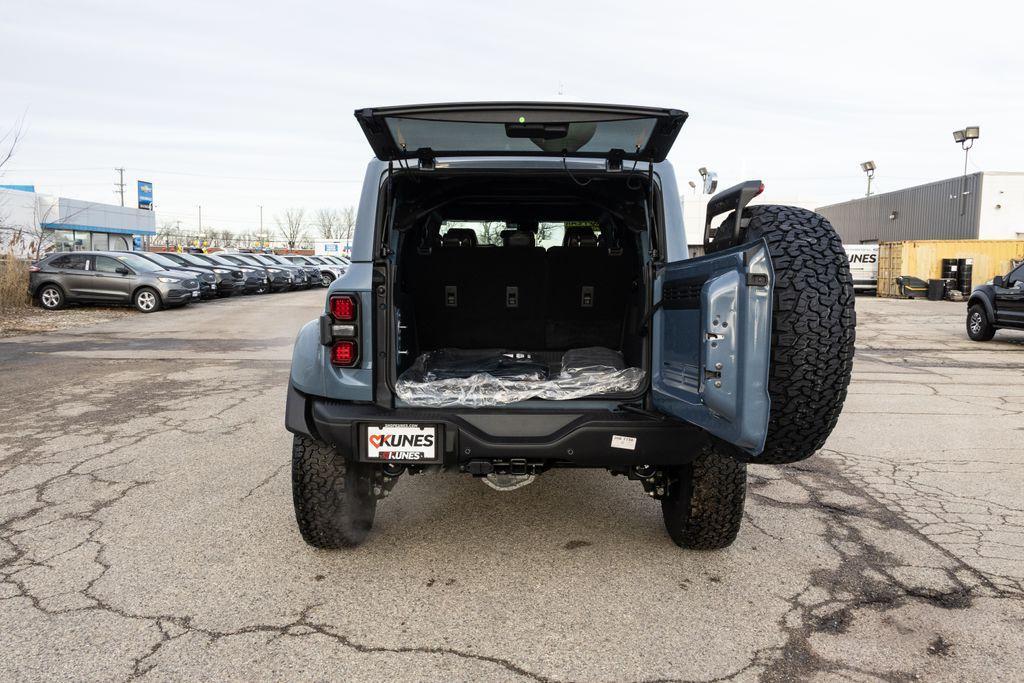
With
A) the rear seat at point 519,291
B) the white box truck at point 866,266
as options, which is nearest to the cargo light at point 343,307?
the rear seat at point 519,291

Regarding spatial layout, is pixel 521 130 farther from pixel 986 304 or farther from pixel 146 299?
pixel 146 299

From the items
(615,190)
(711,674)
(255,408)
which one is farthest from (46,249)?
(711,674)

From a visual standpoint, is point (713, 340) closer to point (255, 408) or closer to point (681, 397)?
point (681, 397)

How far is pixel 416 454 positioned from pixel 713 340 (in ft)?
4.33

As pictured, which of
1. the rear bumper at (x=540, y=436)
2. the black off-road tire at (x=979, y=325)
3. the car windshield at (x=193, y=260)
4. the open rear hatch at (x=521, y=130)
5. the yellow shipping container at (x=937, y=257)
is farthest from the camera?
the yellow shipping container at (x=937, y=257)

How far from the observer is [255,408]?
707 centimetres

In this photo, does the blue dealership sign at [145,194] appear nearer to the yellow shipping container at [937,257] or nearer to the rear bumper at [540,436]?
the yellow shipping container at [937,257]

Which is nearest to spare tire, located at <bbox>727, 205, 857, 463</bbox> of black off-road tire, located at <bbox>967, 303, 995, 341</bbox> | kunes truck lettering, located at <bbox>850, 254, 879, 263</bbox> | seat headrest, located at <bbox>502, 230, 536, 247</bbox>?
seat headrest, located at <bbox>502, 230, 536, 247</bbox>

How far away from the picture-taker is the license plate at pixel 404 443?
9.94ft

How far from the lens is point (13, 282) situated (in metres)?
16.3

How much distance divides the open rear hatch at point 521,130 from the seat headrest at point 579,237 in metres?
1.31

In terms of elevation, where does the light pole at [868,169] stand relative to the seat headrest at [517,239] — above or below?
above

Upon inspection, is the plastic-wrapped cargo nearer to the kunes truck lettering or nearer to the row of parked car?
the row of parked car

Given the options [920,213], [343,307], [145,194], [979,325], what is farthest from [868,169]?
[145,194]
